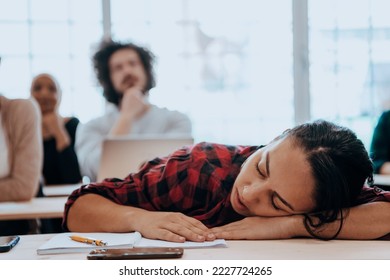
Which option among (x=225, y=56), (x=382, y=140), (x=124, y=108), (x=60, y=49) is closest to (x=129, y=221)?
(x=124, y=108)

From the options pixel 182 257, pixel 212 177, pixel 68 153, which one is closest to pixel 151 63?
pixel 68 153

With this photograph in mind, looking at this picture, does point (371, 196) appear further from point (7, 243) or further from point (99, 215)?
point (7, 243)

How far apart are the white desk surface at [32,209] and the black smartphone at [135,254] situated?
2.89ft

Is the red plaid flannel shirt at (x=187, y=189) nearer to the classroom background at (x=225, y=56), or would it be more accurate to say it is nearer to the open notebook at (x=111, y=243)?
the open notebook at (x=111, y=243)

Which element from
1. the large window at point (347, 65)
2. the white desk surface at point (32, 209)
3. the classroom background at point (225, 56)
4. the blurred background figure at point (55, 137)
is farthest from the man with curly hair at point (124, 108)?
the large window at point (347, 65)

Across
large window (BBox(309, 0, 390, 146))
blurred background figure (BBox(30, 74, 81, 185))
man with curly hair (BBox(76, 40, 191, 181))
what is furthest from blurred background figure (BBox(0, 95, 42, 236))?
large window (BBox(309, 0, 390, 146))

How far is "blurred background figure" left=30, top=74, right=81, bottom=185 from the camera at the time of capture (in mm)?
2881

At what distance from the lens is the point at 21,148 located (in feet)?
6.61

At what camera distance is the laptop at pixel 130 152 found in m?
1.93

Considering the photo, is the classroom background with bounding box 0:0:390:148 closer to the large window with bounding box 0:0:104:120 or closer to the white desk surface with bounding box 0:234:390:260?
the large window with bounding box 0:0:104:120

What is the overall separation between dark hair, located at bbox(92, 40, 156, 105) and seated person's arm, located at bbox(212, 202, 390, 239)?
195 centimetres

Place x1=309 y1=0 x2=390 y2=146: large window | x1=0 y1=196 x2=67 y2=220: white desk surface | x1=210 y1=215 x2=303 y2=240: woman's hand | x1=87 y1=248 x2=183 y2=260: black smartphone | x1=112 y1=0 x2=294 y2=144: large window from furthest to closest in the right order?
x1=112 y1=0 x2=294 y2=144: large window, x1=309 y1=0 x2=390 y2=146: large window, x1=0 y1=196 x2=67 y2=220: white desk surface, x1=210 y1=215 x2=303 y2=240: woman's hand, x1=87 y1=248 x2=183 y2=260: black smartphone
